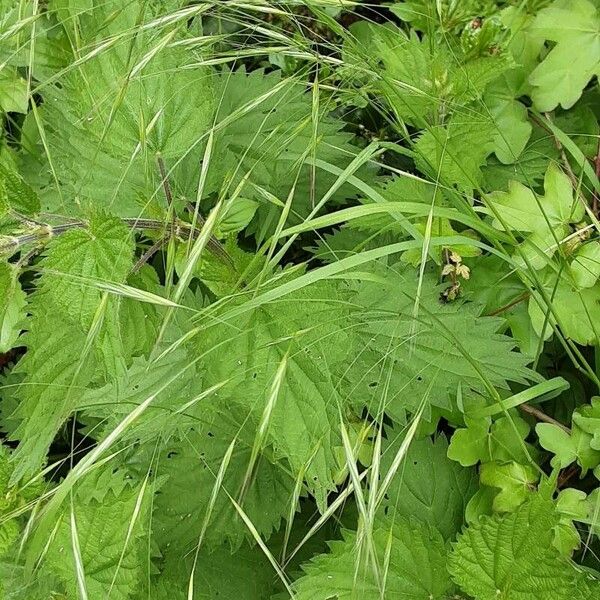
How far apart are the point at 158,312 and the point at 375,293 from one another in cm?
30

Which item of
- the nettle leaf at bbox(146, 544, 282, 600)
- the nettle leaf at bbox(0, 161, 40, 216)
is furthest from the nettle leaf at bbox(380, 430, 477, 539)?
the nettle leaf at bbox(0, 161, 40, 216)

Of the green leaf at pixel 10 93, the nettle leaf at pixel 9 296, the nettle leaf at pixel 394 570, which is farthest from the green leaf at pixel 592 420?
the green leaf at pixel 10 93

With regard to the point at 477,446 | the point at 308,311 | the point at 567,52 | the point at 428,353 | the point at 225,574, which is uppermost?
the point at 567,52

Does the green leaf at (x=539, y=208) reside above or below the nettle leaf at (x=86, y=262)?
below

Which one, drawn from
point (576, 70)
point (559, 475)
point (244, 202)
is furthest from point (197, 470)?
point (576, 70)

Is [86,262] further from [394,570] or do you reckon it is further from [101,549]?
[394,570]

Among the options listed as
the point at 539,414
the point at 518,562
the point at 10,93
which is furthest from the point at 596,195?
the point at 10,93

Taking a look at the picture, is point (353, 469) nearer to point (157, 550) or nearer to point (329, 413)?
point (329, 413)

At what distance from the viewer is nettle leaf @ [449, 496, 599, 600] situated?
2.64 feet

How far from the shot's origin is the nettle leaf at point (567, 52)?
40.7 inches

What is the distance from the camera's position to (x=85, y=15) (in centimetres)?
100

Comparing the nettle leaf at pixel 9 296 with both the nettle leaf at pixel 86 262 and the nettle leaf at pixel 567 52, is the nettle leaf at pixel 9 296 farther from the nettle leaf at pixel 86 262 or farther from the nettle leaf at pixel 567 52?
the nettle leaf at pixel 567 52

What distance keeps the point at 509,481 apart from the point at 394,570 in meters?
0.19

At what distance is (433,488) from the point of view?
3.36 ft
